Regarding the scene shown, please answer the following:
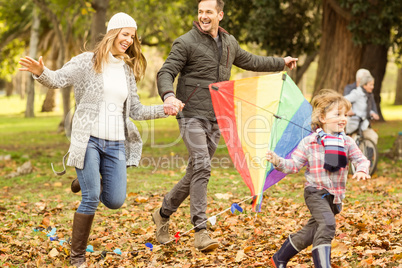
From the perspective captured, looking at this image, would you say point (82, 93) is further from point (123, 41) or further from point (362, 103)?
point (362, 103)

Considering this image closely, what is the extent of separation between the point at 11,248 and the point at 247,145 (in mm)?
2693

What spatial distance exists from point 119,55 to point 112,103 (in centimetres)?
48

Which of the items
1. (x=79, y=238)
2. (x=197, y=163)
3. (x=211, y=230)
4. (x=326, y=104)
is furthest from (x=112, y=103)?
(x=211, y=230)

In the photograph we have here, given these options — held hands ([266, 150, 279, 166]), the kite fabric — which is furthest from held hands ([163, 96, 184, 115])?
held hands ([266, 150, 279, 166])

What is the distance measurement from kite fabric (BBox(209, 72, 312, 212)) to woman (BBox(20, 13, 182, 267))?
641mm

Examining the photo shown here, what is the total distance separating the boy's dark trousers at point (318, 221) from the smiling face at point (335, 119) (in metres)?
0.49

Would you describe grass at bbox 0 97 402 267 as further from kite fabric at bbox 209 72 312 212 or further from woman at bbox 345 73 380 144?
woman at bbox 345 73 380 144

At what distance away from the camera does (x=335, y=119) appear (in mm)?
4094

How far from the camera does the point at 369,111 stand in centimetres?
941

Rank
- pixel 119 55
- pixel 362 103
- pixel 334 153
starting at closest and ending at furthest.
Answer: pixel 334 153 < pixel 119 55 < pixel 362 103

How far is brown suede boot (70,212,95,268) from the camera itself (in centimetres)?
459

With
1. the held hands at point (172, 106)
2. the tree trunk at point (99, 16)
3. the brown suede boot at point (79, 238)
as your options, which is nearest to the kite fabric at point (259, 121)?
the held hands at point (172, 106)

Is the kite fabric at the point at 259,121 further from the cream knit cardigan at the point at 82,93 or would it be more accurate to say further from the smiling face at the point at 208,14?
the cream knit cardigan at the point at 82,93

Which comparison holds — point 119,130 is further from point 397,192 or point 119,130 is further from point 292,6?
point 292,6
